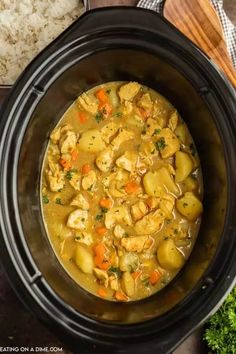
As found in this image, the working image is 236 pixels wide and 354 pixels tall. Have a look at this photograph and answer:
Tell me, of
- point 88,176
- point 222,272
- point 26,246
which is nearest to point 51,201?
point 88,176

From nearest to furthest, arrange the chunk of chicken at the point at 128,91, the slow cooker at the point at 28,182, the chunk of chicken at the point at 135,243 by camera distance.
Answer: the slow cooker at the point at 28,182 → the chunk of chicken at the point at 135,243 → the chunk of chicken at the point at 128,91

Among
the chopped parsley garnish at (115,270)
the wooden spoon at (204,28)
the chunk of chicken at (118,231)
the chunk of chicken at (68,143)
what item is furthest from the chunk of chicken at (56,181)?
the wooden spoon at (204,28)

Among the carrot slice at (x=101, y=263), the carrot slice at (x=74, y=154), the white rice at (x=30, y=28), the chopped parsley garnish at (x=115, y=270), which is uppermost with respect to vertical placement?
the white rice at (x=30, y=28)

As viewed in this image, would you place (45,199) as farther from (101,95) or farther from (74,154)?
(101,95)

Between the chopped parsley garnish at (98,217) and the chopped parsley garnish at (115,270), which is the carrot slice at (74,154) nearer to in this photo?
the chopped parsley garnish at (98,217)

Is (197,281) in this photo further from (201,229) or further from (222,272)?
(201,229)

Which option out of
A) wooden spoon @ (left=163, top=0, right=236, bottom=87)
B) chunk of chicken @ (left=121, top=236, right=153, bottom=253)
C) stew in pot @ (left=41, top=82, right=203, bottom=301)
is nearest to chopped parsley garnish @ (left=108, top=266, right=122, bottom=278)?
stew in pot @ (left=41, top=82, right=203, bottom=301)

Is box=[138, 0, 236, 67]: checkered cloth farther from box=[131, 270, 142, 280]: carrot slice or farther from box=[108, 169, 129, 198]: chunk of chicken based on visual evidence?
box=[131, 270, 142, 280]: carrot slice
